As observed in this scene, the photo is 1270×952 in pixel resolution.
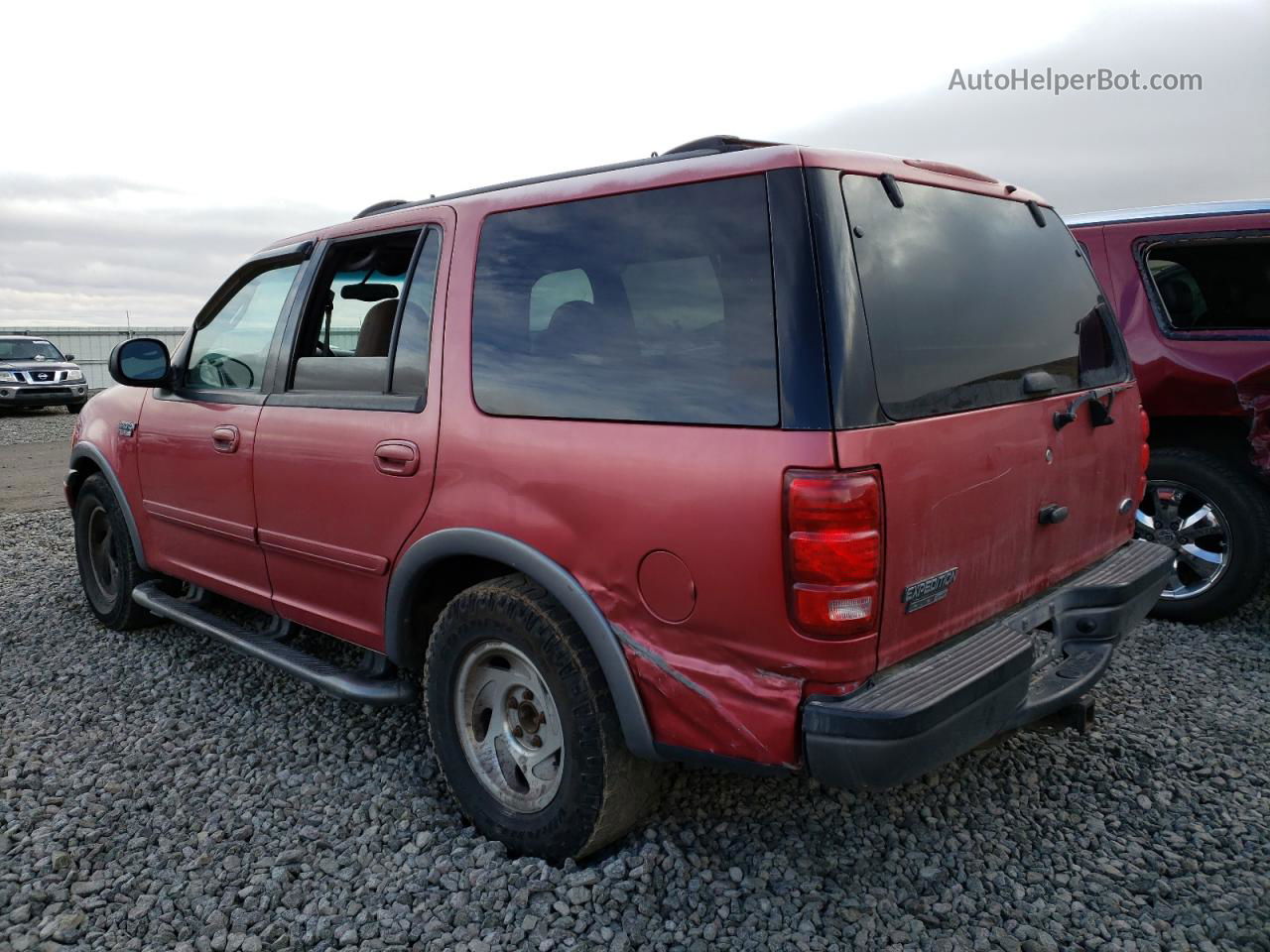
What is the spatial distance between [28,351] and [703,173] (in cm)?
2175

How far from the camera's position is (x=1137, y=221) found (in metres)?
4.88

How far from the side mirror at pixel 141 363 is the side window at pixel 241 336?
12 cm

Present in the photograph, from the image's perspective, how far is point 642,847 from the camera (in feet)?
8.97

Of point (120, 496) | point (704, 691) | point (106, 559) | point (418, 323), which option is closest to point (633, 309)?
point (418, 323)

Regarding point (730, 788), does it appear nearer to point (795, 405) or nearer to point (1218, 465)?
point (795, 405)

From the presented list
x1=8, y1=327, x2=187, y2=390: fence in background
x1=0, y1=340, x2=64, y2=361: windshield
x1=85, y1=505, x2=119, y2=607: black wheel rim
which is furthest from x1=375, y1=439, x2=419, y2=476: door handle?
x1=8, y1=327, x2=187, y2=390: fence in background

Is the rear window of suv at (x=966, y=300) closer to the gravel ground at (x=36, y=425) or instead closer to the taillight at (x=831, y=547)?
the taillight at (x=831, y=547)

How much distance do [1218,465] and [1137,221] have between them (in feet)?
4.38

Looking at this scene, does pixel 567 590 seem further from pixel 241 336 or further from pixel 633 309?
pixel 241 336

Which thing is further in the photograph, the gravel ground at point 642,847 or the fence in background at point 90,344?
the fence in background at point 90,344

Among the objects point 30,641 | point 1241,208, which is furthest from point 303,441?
point 1241,208

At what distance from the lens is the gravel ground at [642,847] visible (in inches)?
97.3

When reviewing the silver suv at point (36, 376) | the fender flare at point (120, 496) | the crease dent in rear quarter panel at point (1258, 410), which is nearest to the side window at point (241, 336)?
the fender flare at point (120, 496)

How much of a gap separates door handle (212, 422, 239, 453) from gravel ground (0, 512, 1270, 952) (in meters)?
1.12
